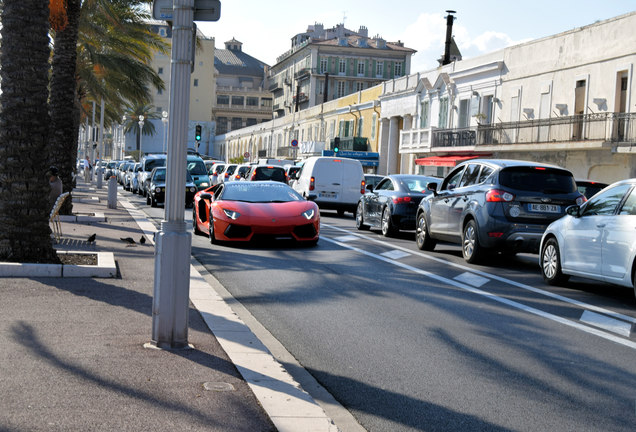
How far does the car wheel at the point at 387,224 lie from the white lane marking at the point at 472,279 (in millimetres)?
7017

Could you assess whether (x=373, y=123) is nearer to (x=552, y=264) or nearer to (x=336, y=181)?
(x=336, y=181)

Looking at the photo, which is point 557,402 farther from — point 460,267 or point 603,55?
point 603,55

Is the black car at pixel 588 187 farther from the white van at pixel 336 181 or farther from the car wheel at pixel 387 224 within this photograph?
the white van at pixel 336 181

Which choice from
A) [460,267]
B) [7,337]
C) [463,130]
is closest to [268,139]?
[463,130]

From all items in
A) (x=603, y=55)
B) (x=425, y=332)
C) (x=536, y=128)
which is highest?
(x=603, y=55)

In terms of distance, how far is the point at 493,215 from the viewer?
14195 mm

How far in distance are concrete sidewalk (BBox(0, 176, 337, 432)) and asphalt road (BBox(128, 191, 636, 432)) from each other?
1.76 ft

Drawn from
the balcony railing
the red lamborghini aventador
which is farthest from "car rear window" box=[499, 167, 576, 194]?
the balcony railing

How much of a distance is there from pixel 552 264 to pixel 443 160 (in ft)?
122

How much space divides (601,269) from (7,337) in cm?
733

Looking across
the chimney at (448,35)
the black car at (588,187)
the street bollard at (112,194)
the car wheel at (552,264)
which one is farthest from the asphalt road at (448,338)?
the chimney at (448,35)

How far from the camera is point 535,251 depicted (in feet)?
46.8

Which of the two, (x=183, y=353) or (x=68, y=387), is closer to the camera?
(x=68, y=387)

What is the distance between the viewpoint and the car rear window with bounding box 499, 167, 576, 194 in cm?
1437
